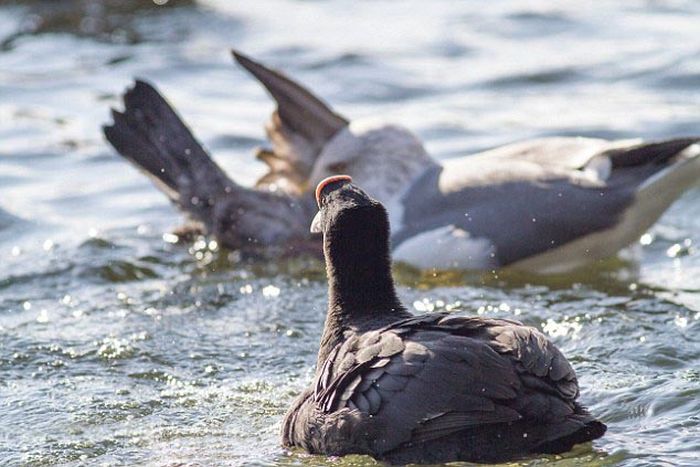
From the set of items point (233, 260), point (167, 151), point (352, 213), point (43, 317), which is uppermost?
point (352, 213)

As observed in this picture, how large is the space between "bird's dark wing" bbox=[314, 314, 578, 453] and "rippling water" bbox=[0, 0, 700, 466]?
0.24 metres

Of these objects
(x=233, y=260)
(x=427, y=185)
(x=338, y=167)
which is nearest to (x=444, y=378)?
(x=427, y=185)

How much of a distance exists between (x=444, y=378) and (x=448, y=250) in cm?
318

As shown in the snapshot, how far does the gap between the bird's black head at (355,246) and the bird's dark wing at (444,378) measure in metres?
0.31

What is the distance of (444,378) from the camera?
14.2ft

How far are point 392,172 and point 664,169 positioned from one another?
164 cm

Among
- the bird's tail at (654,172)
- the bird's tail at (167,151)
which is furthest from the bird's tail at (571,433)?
the bird's tail at (167,151)

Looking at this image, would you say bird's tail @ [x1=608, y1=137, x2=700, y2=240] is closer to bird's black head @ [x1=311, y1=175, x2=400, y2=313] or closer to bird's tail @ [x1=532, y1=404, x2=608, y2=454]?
bird's black head @ [x1=311, y1=175, x2=400, y2=313]

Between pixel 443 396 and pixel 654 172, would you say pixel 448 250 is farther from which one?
pixel 443 396

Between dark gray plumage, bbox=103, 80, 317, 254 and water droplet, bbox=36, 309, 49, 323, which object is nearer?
water droplet, bbox=36, 309, 49, 323

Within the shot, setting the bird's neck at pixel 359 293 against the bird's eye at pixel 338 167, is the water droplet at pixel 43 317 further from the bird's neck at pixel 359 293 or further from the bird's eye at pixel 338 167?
the bird's neck at pixel 359 293

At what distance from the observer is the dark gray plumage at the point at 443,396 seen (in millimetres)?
4297

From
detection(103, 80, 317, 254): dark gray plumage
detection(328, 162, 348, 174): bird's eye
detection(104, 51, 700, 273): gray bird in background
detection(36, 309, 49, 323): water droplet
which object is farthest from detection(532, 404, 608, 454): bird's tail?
detection(328, 162, 348, 174): bird's eye

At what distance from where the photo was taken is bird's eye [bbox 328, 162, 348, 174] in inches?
324
